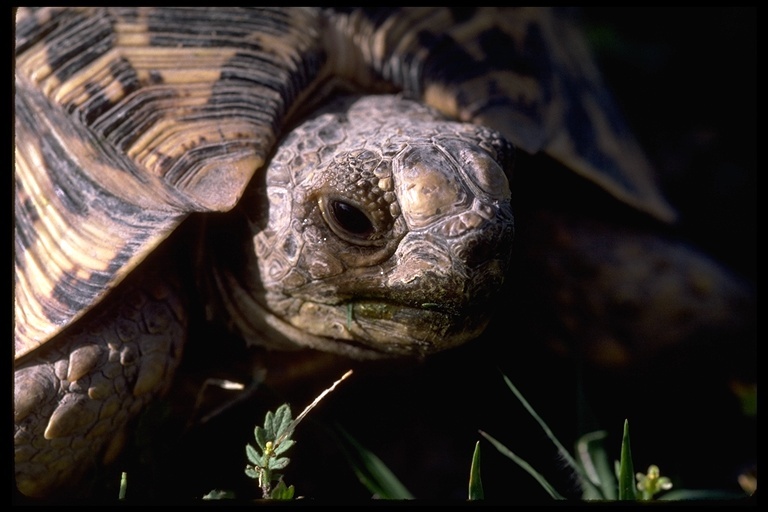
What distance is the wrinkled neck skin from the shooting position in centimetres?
175

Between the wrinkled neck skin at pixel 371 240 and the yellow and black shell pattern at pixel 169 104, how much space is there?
16cm

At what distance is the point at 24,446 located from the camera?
1.95m

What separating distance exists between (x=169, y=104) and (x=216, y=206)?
0.37 meters

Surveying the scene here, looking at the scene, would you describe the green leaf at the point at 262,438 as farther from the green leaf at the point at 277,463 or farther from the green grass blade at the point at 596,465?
the green grass blade at the point at 596,465

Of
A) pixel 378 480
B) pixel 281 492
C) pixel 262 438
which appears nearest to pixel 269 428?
pixel 262 438

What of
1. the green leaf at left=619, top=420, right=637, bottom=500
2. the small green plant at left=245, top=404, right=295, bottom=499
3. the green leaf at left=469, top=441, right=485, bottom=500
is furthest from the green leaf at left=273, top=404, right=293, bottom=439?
the green leaf at left=619, top=420, right=637, bottom=500

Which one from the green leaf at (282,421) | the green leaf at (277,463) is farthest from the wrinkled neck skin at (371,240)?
the green leaf at (277,463)

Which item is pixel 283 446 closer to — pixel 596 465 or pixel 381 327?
pixel 381 327

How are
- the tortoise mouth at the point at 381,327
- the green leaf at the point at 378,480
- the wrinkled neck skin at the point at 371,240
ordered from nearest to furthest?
the wrinkled neck skin at the point at 371,240, the tortoise mouth at the point at 381,327, the green leaf at the point at 378,480

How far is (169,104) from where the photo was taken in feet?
6.86

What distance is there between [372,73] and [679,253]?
1.43 metres

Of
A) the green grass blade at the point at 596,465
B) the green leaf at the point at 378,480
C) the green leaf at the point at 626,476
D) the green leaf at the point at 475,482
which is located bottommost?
the green grass blade at the point at 596,465

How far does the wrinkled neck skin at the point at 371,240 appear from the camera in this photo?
1.75 m

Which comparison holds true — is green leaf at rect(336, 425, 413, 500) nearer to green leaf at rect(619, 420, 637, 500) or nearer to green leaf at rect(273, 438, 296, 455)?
green leaf at rect(273, 438, 296, 455)
